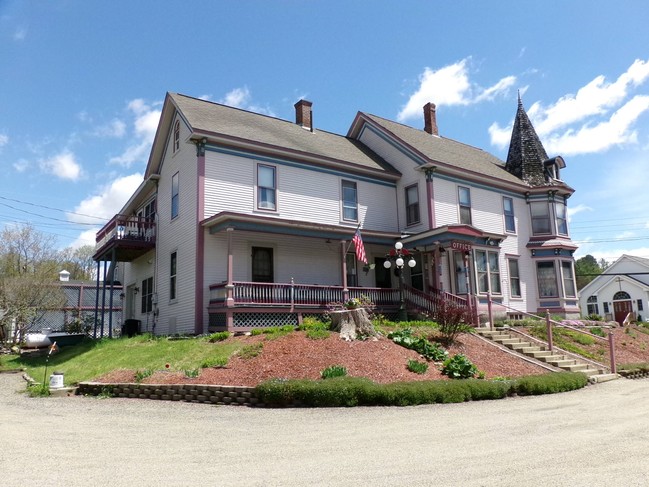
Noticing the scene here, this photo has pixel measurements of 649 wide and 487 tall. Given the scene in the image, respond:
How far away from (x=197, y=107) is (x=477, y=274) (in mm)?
13635

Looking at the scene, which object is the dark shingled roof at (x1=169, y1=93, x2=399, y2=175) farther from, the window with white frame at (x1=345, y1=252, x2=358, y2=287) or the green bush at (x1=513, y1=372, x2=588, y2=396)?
the green bush at (x1=513, y1=372, x2=588, y2=396)

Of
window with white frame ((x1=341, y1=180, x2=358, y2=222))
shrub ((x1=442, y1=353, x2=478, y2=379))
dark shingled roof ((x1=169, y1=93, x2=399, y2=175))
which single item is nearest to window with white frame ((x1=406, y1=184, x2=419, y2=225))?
dark shingled roof ((x1=169, y1=93, x2=399, y2=175))

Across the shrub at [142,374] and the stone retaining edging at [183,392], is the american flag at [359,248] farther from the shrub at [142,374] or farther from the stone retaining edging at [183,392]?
the stone retaining edging at [183,392]

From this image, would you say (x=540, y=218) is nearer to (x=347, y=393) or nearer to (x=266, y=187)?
(x=266, y=187)

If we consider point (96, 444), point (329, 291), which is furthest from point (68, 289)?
point (96, 444)

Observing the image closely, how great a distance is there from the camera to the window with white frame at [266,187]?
19.9 metres

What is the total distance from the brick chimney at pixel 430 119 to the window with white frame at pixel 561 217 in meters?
7.64

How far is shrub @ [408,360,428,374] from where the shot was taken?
12672 mm

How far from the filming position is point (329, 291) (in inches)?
756

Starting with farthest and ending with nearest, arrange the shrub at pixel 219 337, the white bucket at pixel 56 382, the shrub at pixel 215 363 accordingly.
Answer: the shrub at pixel 219 337
the white bucket at pixel 56 382
the shrub at pixel 215 363

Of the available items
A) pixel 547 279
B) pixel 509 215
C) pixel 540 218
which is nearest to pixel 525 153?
pixel 540 218

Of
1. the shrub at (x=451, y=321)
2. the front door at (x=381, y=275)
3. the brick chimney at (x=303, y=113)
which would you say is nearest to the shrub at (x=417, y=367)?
the shrub at (x=451, y=321)

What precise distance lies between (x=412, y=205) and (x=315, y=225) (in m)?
6.33

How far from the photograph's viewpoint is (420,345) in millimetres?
14336
